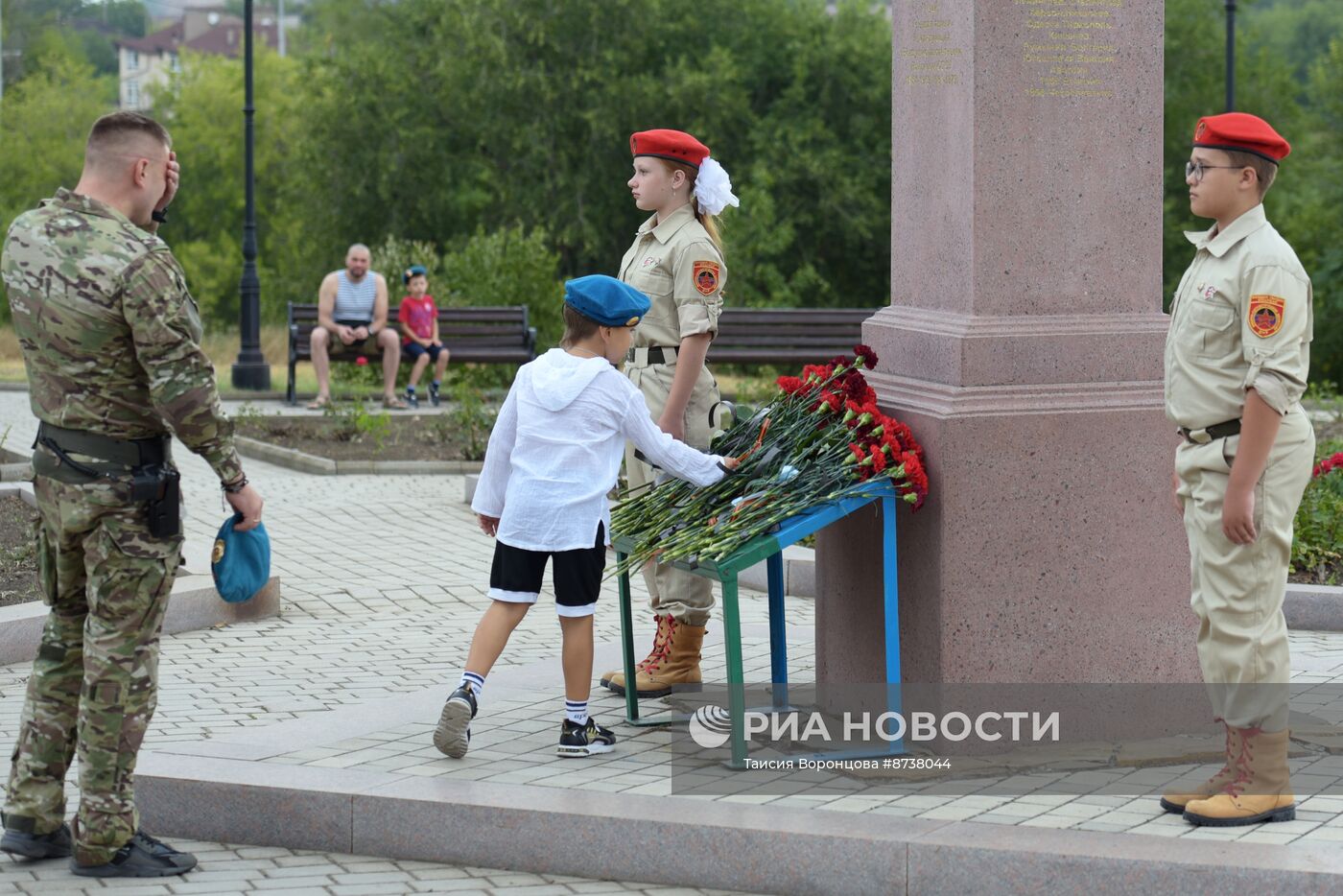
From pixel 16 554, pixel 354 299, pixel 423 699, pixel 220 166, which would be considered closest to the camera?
pixel 423 699

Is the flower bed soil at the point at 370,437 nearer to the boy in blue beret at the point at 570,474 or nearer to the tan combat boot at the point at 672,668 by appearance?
the tan combat boot at the point at 672,668

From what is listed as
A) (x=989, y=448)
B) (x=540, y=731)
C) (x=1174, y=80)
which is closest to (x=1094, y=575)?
(x=989, y=448)

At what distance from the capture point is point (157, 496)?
4.99m

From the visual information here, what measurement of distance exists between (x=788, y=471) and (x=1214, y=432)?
129 cm

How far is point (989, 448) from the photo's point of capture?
5.73m

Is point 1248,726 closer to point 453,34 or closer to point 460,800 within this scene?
point 460,800

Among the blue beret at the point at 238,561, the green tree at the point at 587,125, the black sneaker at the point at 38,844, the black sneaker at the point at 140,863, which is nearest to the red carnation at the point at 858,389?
the blue beret at the point at 238,561

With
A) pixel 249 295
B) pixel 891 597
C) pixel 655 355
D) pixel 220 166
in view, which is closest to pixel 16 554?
pixel 655 355

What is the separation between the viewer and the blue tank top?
18734mm

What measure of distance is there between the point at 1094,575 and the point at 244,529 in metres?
2.53

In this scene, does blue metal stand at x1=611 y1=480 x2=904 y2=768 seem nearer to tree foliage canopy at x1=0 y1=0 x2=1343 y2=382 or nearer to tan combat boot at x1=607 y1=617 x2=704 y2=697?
tan combat boot at x1=607 y1=617 x2=704 y2=697

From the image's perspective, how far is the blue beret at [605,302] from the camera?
5879 mm

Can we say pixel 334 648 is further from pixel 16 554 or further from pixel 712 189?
pixel 712 189

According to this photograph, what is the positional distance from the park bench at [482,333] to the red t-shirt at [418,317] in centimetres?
37
